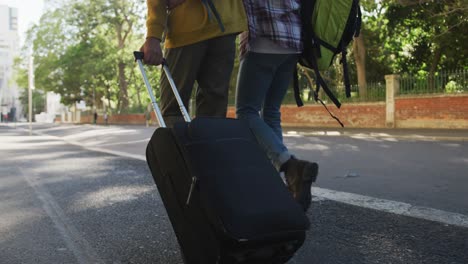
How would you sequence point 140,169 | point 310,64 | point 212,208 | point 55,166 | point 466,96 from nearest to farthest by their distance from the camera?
point 212,208
point 310,64
point 140,169
point 55,166
point 466,96

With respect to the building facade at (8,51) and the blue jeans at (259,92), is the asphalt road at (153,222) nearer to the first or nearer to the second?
the blue jeans at (259,92)

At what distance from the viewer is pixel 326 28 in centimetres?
271

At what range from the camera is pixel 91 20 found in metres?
39.7

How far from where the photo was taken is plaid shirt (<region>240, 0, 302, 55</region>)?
2.68 meters

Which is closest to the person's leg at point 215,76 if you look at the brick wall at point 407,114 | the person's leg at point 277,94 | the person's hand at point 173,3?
the person's hand at point 173,3

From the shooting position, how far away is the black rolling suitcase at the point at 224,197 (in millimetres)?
1548

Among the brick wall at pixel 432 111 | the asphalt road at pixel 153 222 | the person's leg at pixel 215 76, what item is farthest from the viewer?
the brick wall at pixel 432 111

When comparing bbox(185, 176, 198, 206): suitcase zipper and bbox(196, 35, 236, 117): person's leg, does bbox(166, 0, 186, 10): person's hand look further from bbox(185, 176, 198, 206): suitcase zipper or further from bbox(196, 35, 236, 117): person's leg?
bbox(185, 176, 198, 206): suitcase zipper

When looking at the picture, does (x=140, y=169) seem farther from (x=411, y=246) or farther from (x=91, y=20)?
(x=91, y=20)

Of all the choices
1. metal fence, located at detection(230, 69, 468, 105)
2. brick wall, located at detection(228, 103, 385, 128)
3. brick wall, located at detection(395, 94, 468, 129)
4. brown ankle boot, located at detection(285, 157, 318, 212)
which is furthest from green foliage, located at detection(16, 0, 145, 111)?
brown ankle boot, located at detection(285, 157, 318, 212)

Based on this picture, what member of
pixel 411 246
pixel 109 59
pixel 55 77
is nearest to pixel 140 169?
pixel 411 246

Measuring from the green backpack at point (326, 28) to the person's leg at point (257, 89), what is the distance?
0.22 metres

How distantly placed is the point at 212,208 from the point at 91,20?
41.6m

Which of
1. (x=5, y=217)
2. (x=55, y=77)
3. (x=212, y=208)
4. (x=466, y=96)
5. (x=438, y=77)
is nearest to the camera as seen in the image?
(x=212, y=208)
